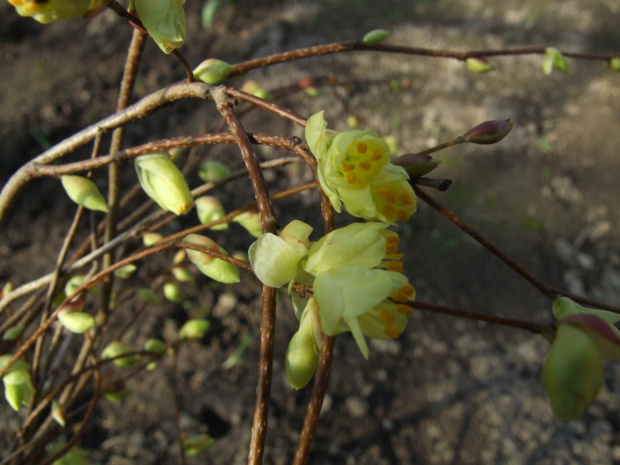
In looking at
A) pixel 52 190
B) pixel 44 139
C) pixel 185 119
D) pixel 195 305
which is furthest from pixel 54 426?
pixel 185 119

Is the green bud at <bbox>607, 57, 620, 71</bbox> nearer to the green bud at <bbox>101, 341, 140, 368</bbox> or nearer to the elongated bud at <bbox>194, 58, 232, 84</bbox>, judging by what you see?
the elongated bud at <bbox>194, 58, 232, 84</bbox>

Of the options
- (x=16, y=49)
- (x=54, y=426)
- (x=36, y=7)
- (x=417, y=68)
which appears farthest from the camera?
(x=417, y=68)

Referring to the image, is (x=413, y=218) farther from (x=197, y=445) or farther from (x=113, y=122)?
(x=113, y=122)

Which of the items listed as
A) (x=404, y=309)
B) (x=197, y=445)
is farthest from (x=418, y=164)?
(x=197, y=445)

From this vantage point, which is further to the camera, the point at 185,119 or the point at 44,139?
the point at 185,119

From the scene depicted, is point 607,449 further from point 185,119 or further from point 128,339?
point 185,119

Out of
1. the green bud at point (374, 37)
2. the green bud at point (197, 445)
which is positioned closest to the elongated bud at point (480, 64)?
the green bud at point (374, 37)
